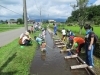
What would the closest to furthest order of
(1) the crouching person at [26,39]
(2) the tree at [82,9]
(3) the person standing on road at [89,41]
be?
(3) the person standing on road at [89,41]
(1) the crouching person at [26,39]
(2) the tree at [82,9]

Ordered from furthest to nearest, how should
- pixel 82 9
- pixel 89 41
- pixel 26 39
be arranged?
pixel 82 9 < pixel 26 39 < pixel 89 41

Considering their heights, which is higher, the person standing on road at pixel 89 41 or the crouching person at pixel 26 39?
the person standing on road at pixel 89 41

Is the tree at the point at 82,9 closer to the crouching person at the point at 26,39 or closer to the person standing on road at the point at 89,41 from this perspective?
the crouching person at the point at 26,39

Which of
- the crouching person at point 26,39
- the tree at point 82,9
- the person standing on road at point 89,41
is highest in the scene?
the tree at point 82,9

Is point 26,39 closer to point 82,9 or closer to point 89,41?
point 89,41

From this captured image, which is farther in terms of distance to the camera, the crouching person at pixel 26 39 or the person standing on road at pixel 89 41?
the crouching person at pixel 26 39

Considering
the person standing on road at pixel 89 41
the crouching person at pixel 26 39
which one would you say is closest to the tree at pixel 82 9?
the crouching person at pixel 26 39

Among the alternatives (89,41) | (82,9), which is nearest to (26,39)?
(89,41)

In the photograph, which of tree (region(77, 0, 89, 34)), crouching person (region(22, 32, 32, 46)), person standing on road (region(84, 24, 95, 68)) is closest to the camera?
person standing on road (region(84, 24, 95, 68))

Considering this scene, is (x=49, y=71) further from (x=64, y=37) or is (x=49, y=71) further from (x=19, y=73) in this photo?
(x=64, y=37)

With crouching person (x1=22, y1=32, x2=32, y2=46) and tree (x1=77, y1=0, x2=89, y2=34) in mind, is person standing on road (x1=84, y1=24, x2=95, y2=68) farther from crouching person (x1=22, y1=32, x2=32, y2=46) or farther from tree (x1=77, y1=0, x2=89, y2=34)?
tree (x1=77, y1=0, x2=89, y2=34)

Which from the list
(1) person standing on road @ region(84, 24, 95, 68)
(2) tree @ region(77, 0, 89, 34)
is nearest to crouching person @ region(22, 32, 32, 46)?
(1) person standing on road @ region(84, 24, 95, 68)

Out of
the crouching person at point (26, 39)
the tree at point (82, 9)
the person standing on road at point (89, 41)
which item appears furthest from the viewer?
the tree at point (82, 9)

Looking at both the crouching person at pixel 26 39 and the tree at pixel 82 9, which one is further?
the tree at pixel 82 9
